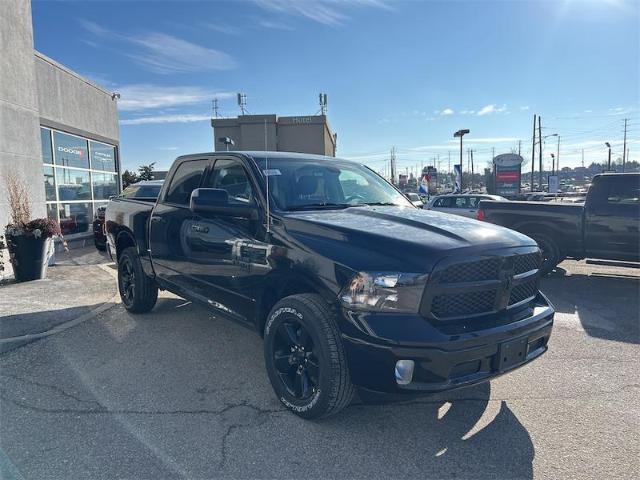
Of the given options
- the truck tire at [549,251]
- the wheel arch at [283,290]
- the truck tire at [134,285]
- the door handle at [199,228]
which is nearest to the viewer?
the wheel arch at [283,290]

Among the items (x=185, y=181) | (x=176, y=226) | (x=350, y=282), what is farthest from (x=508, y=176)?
(x=350, y=282)

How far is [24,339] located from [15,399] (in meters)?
1.57

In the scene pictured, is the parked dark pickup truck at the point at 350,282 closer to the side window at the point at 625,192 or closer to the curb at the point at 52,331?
the curb at the point at 52,331

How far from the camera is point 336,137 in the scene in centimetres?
7344

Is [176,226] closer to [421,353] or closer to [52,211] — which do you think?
[421,353]

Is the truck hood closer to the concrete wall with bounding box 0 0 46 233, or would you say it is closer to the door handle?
the door handle

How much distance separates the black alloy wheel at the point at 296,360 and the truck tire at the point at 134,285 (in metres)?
2.89

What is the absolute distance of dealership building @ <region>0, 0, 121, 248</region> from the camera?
857 centimetres

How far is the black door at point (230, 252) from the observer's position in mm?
3816

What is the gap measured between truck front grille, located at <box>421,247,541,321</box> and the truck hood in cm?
8

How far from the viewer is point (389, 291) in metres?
2.86

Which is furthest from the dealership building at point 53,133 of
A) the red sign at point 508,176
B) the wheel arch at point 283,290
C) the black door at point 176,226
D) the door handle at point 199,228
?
the red sign at point 508,176

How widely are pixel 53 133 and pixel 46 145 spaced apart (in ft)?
1.53

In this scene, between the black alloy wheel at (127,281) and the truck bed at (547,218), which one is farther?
the truck bed at (547,218)
